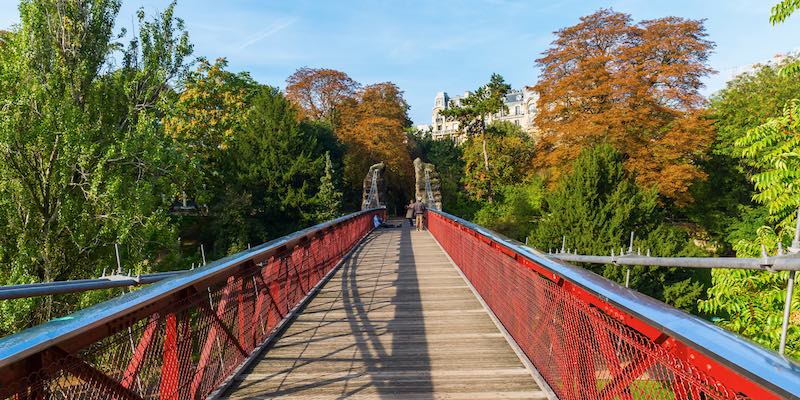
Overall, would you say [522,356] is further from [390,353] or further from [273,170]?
[273,170]

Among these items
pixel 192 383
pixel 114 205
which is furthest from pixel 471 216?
pixel 192 383

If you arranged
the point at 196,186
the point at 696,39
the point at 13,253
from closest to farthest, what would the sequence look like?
the point at 13,253
the point at 196,186
the point at 696,39

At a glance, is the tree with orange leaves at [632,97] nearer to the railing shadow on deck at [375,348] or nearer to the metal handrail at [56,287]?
the railing shadow on deck at [375,348]

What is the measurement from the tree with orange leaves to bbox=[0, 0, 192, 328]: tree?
1861cm

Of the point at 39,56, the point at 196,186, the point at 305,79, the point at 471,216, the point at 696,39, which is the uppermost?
the point at 305,79

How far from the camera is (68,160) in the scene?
13.4m

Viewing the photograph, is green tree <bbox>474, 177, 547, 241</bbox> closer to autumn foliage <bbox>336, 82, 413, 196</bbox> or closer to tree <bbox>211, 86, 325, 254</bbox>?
autumn foliage <bbox>336, 82, 413, 196</bbox>

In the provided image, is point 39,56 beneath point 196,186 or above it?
above

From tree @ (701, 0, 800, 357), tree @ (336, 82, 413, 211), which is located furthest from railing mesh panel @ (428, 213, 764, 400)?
tree @ (336, 82, 413, 211)

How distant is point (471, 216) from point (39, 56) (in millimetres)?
29371

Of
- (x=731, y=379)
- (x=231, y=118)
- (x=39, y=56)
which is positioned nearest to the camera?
(x=731, y=379)

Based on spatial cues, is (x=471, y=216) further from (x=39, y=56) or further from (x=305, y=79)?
(x=39, y=56)

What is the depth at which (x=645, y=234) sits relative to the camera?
20.0m

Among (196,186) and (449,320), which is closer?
(449,320)
